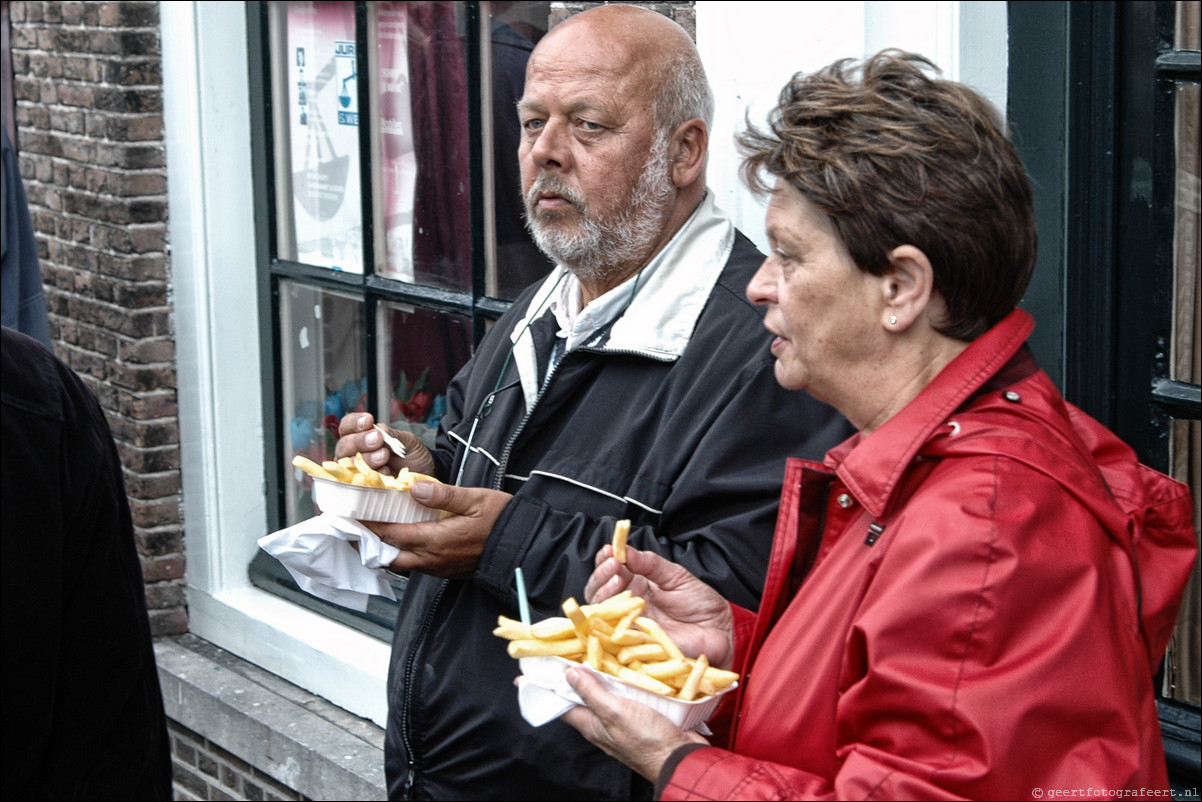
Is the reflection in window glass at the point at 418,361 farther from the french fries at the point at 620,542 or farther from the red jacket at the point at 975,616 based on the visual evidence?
the red jacket at the point at 975,616

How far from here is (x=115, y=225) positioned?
422 centimetres

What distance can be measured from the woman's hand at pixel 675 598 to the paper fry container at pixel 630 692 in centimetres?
14

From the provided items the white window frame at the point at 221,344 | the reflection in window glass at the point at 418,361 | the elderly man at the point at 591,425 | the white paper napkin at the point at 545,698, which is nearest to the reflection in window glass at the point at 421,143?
the reflection in window glass at the point at 418,361

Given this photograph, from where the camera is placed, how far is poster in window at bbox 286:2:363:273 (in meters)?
3.90

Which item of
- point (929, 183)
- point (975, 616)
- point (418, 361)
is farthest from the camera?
point (418, 361)

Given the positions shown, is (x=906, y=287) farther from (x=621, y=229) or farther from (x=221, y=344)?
(x=221, y=344)

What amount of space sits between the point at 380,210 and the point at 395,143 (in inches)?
7.8

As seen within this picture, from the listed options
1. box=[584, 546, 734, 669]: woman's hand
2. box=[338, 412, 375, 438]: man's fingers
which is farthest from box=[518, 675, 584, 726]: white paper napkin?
box=[338, 412, 375, 438]: man's fingers

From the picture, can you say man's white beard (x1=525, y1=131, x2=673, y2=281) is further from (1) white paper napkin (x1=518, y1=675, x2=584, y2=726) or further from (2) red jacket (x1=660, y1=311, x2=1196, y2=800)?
(1) white paper napkin (x1=518, y1=675, x2=584, y2=726)

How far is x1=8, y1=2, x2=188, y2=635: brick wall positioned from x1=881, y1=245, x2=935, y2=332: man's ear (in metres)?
3.20

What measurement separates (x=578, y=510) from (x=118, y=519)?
739mm

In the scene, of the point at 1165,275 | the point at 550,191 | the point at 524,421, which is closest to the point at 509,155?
the point at 550,191

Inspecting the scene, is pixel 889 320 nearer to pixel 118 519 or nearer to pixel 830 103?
pixel 830 103

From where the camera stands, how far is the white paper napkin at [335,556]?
219 cm
